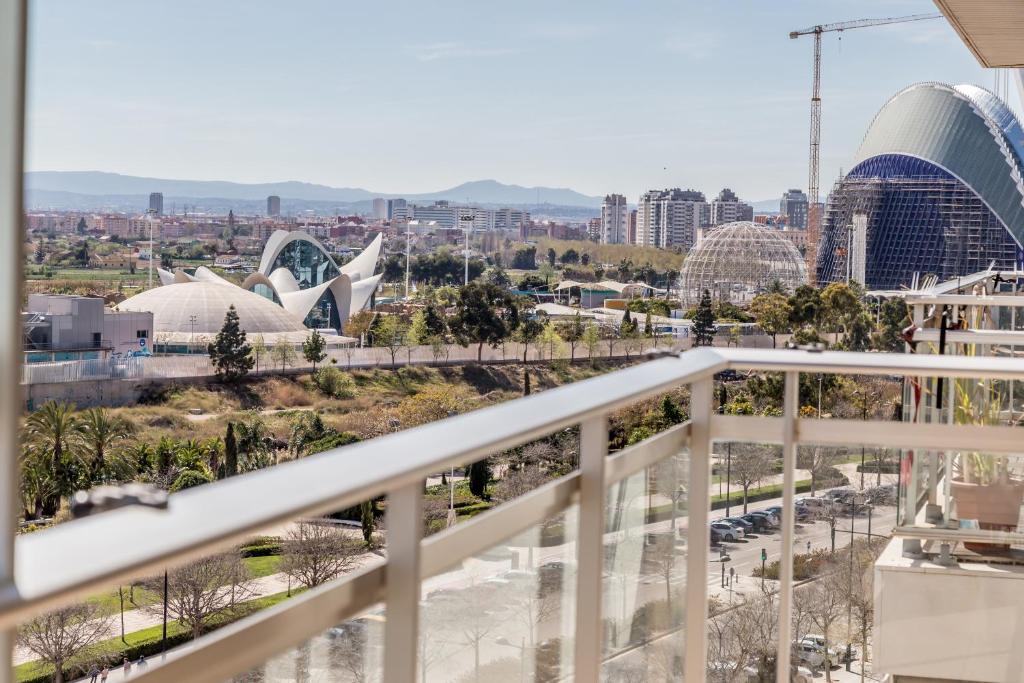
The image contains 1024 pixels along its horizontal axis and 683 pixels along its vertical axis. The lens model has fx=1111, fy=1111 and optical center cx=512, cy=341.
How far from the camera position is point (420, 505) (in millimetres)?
621

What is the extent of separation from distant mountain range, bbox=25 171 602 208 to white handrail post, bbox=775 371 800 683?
28.4 meters

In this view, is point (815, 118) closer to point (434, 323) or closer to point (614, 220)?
point (614, 220)

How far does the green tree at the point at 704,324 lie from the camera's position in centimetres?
2506

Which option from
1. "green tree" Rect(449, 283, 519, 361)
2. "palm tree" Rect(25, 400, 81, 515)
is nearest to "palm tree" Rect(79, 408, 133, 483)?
"palm tree" Rect(25, 400, 81, 515)

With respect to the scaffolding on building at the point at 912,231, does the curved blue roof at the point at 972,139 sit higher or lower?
higher

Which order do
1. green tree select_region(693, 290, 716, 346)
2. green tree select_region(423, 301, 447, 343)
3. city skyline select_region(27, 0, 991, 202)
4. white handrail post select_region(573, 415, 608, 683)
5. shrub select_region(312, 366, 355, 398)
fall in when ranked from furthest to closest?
1. city skyline select_region(27, 0, 991, 202)
2. green tree select_region(693, 290, 716, 346)
3. green tree select_region(423, 301, 447, 343)
4. shrub select_region(312, 366, 355, 398)
5. white handrail post select_region(573, 415, 608, 683)

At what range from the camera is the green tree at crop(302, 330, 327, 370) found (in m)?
23.2

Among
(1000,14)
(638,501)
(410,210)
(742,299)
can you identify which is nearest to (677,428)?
(638,501)

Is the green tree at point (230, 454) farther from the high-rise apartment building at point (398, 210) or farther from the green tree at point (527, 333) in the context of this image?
the high-rise apartment building at point (398, 210)

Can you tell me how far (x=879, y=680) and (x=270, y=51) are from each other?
36.1 meters

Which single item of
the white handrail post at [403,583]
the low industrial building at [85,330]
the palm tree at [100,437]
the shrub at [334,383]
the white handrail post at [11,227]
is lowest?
the palm tree at [100,437]

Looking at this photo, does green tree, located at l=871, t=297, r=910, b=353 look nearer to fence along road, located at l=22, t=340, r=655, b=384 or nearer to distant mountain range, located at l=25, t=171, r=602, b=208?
fence along road, located at l=22, t=340, r=655, b=384

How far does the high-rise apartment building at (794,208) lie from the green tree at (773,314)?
671cm

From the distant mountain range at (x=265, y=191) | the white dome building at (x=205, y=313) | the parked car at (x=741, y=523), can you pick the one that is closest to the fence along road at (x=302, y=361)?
the white dome building at (x=205, y=313)
